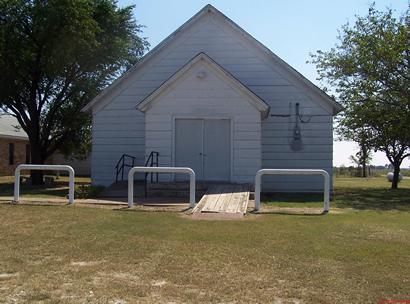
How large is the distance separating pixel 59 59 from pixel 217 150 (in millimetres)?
10257

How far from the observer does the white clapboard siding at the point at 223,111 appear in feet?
56.9

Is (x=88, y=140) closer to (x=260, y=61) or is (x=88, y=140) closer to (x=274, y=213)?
(x=260, y=61)

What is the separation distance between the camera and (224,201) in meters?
13.3

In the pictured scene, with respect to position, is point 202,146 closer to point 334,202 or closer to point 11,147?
point 334,202

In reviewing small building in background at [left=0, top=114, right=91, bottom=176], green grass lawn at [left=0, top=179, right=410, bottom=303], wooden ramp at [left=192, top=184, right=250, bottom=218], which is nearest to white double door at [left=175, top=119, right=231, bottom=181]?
wooden ramp at [left=192, top=184, right=250, bottom=218]

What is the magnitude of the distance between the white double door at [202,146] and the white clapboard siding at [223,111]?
15.4 inches

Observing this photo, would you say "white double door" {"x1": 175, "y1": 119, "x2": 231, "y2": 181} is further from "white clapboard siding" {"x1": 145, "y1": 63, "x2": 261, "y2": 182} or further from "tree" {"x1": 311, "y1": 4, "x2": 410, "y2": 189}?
A: "tree" {"x1": 311, "y1": 4, "x2": 410, "y2": 189}

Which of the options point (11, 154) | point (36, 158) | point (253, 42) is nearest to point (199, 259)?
point (253, 42)

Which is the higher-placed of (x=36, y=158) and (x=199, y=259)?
(x=36, y=158)

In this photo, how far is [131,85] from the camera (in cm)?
2073

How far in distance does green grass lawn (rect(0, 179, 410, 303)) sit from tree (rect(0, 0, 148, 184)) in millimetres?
13717

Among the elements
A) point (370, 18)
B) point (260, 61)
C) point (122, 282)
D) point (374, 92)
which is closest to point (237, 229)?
point (122, 282)

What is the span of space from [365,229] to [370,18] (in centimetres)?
1522

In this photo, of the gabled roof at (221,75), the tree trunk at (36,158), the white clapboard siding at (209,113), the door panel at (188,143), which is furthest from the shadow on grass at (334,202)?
the tree trunk at (36,158)
